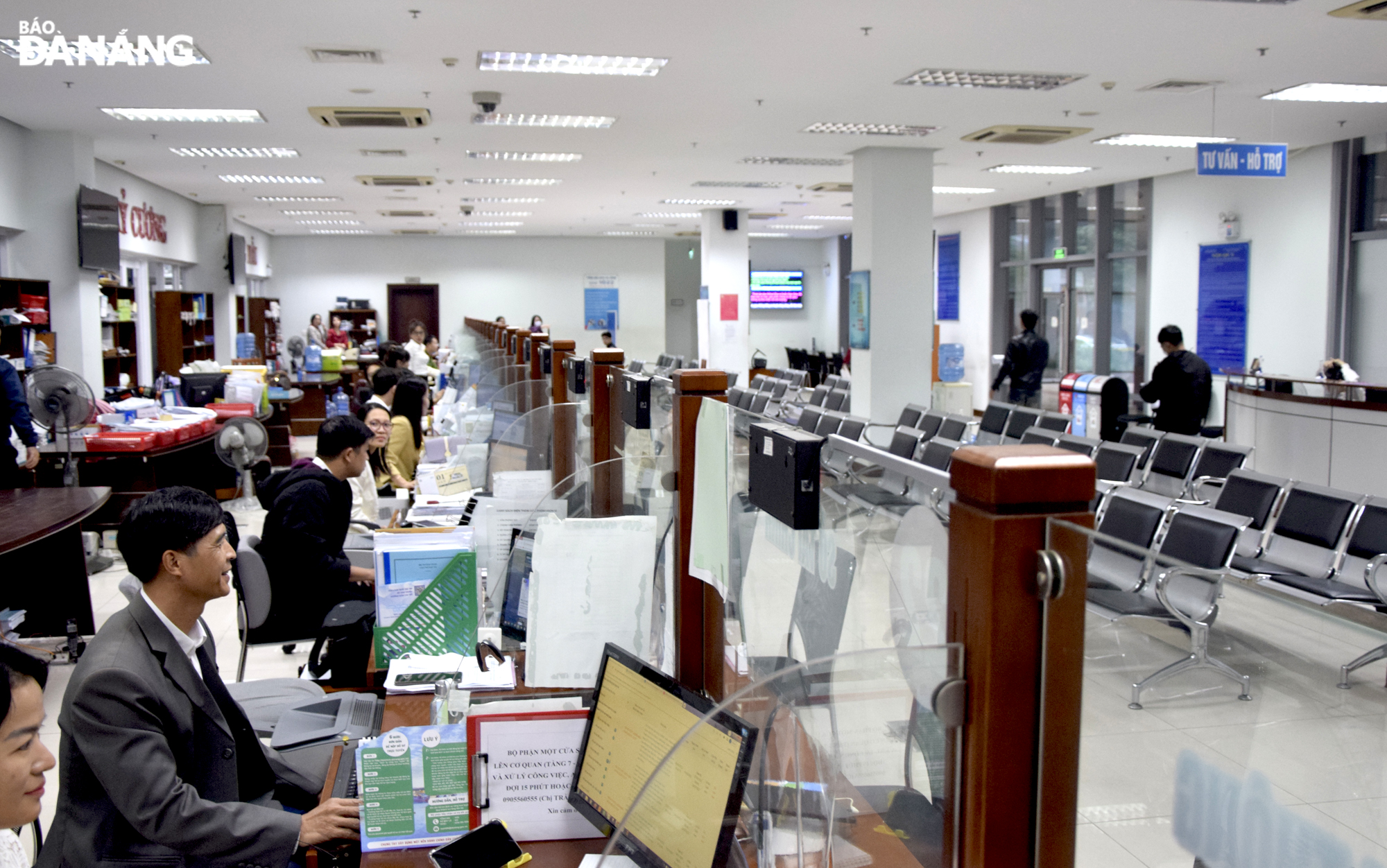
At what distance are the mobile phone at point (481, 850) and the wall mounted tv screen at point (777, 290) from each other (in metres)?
22.1

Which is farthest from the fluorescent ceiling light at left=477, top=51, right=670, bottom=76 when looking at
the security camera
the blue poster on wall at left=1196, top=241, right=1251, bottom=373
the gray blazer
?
the blue poster on wall at left=1196, top=241, right=1251, bottom=373

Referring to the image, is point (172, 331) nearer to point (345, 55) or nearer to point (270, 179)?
point (270, 179)

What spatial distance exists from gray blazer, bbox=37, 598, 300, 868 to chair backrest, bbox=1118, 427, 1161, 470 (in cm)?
613

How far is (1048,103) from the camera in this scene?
7844mm

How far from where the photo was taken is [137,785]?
193 cm

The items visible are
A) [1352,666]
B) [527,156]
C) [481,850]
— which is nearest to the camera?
[1352,666]

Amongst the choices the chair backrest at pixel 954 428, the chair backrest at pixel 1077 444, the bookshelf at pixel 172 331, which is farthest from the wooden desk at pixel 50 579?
the bookshelf at pixel 172 331

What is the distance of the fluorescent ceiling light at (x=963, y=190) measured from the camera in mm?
13492

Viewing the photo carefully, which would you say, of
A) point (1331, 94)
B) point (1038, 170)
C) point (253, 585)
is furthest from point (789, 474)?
point (1038, 170)

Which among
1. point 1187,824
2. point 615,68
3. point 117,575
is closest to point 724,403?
point 1187,824

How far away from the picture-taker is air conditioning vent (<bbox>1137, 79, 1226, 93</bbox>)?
718cm

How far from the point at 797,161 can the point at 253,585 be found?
868 centimetres

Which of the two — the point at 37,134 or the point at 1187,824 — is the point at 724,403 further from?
the point at 37,134

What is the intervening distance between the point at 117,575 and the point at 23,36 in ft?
11.1
